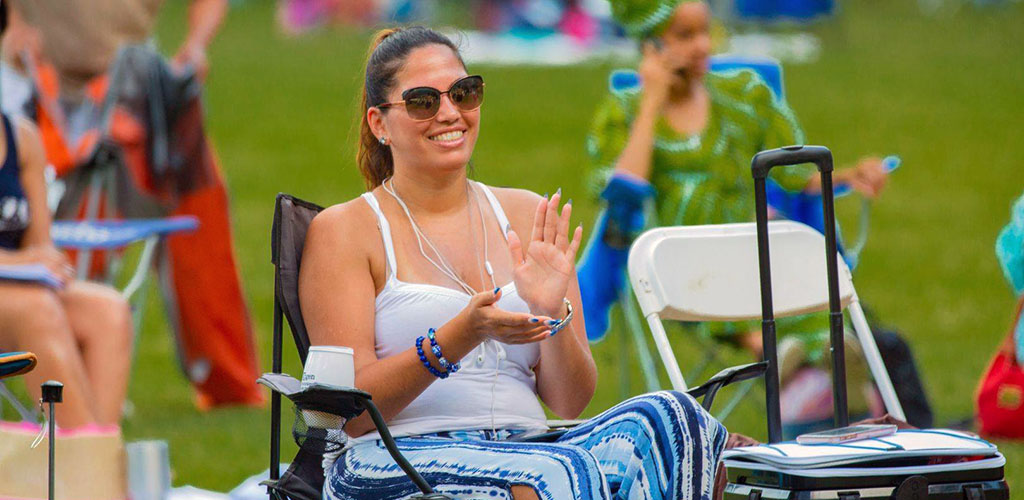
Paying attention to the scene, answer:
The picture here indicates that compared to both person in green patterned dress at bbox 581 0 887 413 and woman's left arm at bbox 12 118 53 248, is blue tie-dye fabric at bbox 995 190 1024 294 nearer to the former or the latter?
person in green patterned dress at bbox 581 0 887 413

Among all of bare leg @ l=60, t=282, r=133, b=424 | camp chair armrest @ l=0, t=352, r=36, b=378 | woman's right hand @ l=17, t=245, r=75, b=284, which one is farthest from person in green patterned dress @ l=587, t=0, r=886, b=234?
camp chair armrest @ l=0, t=352, r=36, b=378

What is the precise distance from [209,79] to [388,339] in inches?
542

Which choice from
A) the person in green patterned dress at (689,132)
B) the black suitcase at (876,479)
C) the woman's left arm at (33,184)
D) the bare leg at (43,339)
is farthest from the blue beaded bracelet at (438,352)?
the person in green patterned dress at (689,132)

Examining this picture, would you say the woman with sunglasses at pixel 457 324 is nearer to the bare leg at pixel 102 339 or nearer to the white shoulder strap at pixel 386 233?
the white shoulder strap at pixel 386 233

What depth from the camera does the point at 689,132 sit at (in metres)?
5.77

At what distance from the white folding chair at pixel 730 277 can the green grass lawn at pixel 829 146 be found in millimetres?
824

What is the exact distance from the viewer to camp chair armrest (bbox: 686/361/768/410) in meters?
3.64

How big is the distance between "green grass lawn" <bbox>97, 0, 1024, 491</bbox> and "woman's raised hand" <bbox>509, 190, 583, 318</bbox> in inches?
31.1

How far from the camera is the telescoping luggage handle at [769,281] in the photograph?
12.0ft

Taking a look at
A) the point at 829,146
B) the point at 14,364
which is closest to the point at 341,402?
the point at 14,364

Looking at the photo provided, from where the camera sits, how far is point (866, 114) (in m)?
15.0

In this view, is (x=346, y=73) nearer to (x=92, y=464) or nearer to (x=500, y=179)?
(x=500, y=179)

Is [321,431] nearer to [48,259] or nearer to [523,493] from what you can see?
[523,493]

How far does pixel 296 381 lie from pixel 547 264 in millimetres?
562
